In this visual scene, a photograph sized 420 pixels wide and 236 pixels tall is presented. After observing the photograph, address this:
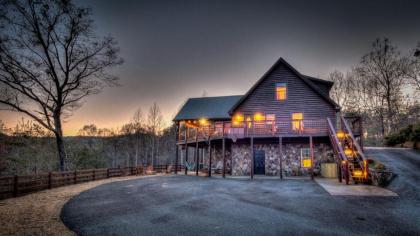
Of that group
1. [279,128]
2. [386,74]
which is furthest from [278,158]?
[386,74]

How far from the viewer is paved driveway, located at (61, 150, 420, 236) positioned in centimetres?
543

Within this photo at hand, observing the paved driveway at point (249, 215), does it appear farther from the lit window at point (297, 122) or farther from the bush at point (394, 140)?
the bush at point (394, 140)

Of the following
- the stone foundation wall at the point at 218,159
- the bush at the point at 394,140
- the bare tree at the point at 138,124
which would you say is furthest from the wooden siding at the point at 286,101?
the bare tree at the point at 138,124

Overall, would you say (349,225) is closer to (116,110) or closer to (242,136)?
(242,136)

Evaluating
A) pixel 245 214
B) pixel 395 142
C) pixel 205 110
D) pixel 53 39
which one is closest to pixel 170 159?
pixel 205 110

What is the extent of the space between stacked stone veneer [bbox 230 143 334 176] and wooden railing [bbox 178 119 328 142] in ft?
6.41

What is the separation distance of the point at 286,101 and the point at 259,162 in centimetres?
602

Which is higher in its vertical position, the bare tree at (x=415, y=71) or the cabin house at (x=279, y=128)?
the bare tree at (x=415, y=71)

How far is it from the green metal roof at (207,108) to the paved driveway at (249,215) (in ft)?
54.3

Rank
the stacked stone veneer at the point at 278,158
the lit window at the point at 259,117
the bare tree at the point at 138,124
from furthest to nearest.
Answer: the bare tree at the point at 138,124
the lit window at the point at 259,117
the stacked stone veneer at the point at 278,158

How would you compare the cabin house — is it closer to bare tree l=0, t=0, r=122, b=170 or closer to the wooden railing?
the wooden railing

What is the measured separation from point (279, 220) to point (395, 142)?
2144 cm

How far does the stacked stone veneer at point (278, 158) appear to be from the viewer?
720 inches

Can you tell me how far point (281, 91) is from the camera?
19.9 meters
